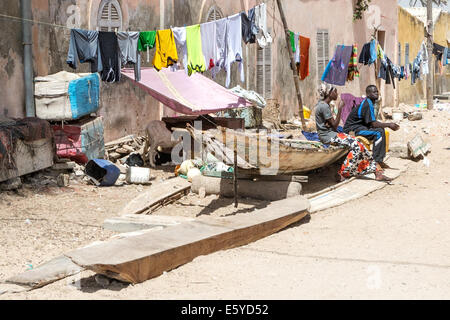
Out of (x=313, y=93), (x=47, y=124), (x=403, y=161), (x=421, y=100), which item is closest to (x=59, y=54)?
(x=47, y=124)

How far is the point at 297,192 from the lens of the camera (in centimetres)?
809

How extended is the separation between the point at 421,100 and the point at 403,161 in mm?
19332

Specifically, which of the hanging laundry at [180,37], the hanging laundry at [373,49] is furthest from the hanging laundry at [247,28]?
the hanging laundry at [373,49]

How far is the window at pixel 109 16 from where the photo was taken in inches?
449

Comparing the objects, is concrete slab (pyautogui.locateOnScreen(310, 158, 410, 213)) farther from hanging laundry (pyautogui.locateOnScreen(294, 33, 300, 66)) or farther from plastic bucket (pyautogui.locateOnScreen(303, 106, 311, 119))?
plastic bucket (pyautogui.locateOnScreen(303, 106, 311, 119))

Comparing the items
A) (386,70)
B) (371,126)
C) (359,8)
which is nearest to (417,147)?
(371,126)

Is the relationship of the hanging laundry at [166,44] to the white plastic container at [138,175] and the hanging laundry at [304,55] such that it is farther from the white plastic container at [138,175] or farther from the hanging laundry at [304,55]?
the hanging laundry at [304,55]

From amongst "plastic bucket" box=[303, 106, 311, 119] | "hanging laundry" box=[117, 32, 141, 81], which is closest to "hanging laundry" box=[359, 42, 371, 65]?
"plastic bucket" box=[303, 106, 311, 119]

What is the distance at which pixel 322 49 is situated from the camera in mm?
18891

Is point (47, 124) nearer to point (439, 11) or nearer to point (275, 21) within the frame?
point (275, 21)

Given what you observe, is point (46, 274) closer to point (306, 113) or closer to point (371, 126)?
point (371, 126)

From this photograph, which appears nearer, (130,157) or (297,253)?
(297,253)

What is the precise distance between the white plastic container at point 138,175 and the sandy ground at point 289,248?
7.5 inches

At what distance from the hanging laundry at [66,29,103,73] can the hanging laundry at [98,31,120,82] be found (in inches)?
3.3
